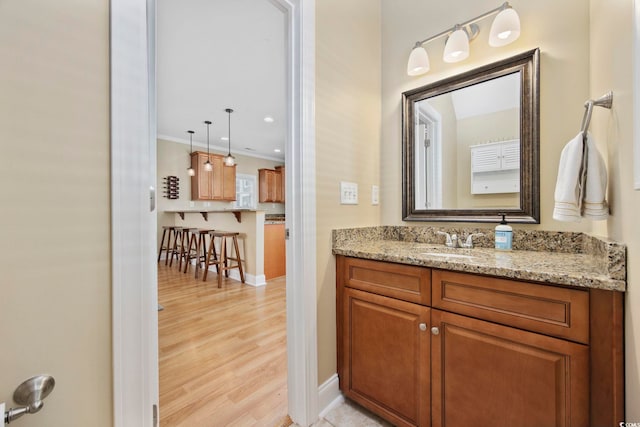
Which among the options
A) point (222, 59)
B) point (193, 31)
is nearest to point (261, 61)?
point (222, 59)

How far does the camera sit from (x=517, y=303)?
2.84 feet

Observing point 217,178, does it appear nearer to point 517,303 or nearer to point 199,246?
point 199,246

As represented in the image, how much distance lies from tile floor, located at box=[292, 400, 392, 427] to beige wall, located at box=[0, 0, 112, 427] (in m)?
0.97

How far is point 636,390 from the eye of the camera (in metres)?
0.66

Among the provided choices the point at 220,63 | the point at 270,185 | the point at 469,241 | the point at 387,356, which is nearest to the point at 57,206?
the point at 387,356

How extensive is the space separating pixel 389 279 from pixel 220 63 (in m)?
2.76

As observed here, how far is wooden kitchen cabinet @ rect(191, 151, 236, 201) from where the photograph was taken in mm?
5574

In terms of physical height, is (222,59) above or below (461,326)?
above

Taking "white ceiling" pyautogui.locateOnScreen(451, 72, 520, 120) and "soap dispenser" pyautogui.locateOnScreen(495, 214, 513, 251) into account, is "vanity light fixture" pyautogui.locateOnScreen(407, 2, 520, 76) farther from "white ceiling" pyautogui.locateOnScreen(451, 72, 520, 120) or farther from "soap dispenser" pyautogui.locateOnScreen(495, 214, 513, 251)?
"soap dispenser" pyautogui.locateOnScreen(495, 214, 513, 251)

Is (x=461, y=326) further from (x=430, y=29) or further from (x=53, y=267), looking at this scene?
(x=430, y=29)

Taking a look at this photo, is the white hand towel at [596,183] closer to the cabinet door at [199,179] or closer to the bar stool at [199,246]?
Result: the bar stool at [199,246]

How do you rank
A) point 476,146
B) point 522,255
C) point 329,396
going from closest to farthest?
point 522,255 → point 329,396 → point 476,146

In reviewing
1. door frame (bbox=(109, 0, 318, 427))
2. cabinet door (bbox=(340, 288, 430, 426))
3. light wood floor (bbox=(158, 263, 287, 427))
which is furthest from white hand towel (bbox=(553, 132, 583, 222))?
light wood floor (bbox=(158, 263, 287, 427))

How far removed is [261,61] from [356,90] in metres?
1.60
